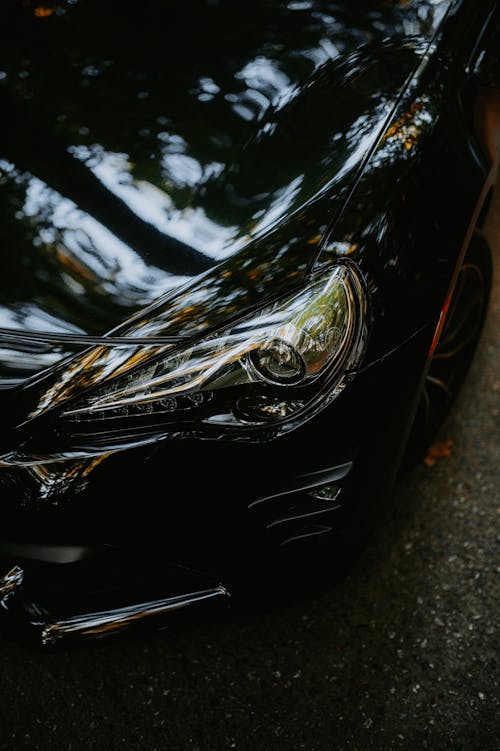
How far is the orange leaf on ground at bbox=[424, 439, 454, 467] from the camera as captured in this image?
2.10 m

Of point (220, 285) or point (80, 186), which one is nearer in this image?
point (220, 285)

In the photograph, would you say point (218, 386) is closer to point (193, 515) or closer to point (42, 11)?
point (193, 515)

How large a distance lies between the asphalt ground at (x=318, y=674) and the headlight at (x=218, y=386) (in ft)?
1.75

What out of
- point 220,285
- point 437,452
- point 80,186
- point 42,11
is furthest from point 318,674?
point 42,11

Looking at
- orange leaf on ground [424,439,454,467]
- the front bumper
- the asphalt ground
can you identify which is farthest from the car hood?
orange leaf on ground [424,439,454,467]

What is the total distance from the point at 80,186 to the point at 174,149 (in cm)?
24

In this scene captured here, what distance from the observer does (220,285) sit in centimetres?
132

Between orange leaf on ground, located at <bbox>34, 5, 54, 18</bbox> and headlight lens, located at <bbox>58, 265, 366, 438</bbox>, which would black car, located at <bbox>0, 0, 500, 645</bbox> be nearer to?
headlight lens, located at <bbox>58, 265, 366, 438</bbox>

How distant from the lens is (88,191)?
147 centimetres

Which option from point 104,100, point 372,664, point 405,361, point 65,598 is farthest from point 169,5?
point 372,664

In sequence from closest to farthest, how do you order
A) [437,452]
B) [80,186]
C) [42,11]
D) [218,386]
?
[218,386], [80,186], [42,11], [437,452]

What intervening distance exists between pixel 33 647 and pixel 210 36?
1.58 m

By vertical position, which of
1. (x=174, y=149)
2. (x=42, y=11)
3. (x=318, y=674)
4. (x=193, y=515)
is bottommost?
(x=318, y=674)

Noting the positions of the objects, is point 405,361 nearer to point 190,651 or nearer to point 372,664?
point 372,664
